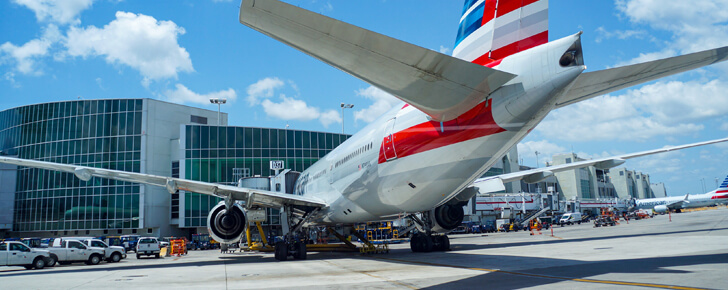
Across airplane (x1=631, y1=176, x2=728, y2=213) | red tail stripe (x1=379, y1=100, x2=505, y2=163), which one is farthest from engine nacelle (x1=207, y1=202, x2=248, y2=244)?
airplane (x1=631, y1=176, x2=728, y2=213)

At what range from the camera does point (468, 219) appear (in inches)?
2151

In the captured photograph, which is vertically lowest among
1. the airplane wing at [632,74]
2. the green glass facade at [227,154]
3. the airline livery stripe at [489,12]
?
the airplane wing at [632,74]

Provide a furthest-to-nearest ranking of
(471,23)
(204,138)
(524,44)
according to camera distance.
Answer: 1. (204,138)
2. (471,23)
3. (524,44)

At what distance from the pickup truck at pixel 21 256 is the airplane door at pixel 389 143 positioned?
16.1 meters

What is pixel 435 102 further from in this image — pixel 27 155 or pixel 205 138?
pixel 27 155

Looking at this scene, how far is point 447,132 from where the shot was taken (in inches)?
368

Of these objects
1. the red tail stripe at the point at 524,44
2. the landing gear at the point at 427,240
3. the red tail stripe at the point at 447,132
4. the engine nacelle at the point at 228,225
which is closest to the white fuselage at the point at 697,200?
the landing gear at the point at 427,240

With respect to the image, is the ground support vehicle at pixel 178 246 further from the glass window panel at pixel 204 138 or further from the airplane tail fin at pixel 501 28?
the airplane tail fin at pixel 501 28

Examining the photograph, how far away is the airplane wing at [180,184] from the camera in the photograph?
14430 millimetres

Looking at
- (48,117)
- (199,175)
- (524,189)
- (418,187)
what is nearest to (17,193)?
(48,117)

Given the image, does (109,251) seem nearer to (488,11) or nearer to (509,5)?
(488,11)

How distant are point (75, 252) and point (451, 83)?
70.1 feet

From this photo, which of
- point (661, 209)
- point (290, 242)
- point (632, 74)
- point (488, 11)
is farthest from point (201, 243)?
point (661, 209)

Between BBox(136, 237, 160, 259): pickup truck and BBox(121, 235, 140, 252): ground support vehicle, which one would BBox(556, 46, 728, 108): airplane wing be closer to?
BBox(136, 237, 160, 259): pickup truck
